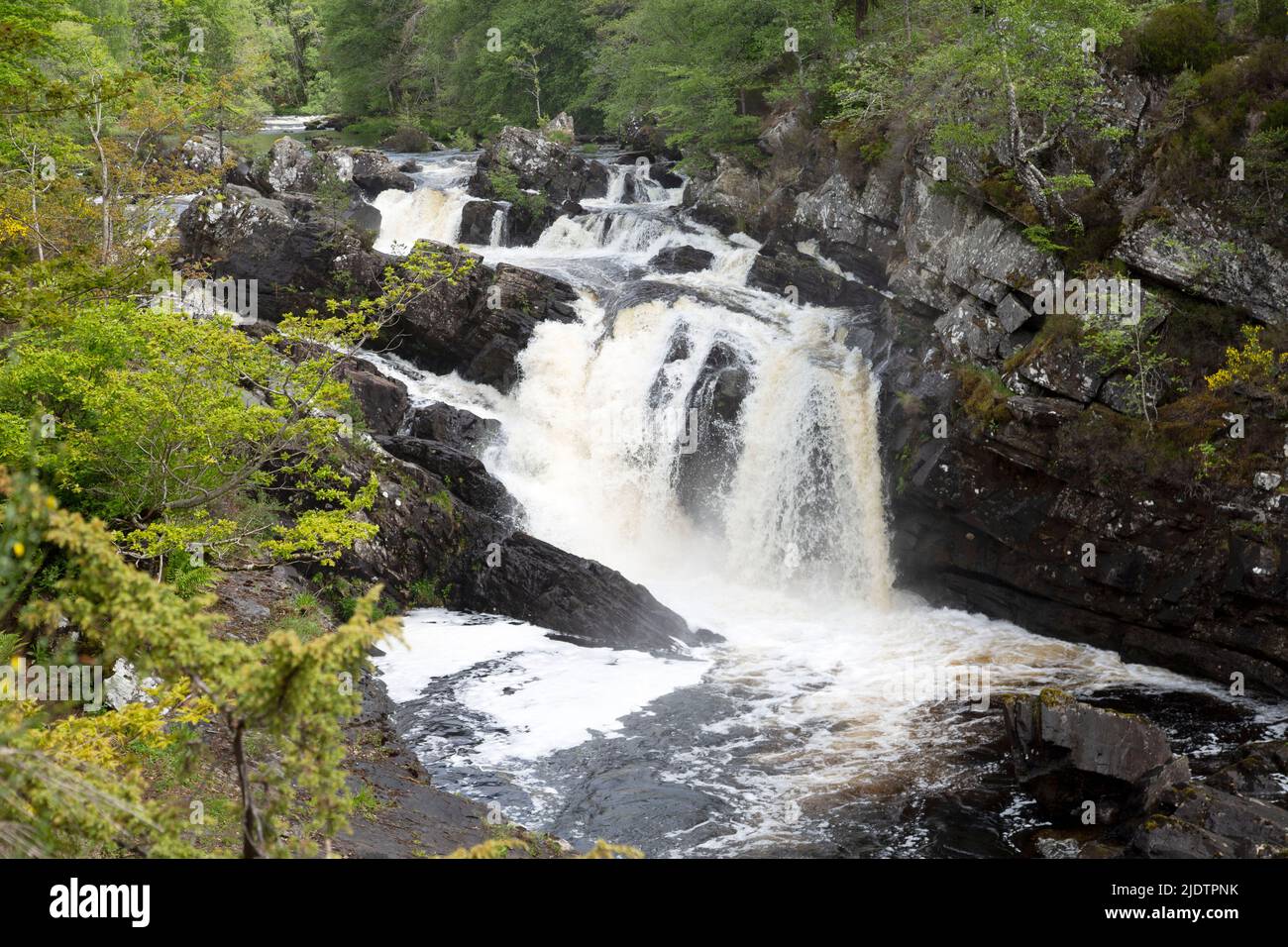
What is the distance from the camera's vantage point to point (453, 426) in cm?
2389

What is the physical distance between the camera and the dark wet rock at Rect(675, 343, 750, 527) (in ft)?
76.6

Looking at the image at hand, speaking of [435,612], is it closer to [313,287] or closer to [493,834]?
[493,834]

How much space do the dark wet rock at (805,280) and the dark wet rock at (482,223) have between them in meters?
9.34

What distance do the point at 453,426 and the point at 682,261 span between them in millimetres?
9428

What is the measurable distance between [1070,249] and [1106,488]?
A: 5119 millimetres

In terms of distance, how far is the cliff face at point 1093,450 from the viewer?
55.5 feet

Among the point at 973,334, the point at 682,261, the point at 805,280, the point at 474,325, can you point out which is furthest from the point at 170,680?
the point at 682,261

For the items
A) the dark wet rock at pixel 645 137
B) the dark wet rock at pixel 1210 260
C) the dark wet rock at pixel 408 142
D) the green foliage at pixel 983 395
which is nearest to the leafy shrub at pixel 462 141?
the dark wet rock at pixel 408 142

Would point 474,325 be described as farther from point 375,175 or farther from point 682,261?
point 375,175

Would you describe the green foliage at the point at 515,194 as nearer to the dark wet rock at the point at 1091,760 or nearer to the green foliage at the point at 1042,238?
the green foliage at the point at 1042,238

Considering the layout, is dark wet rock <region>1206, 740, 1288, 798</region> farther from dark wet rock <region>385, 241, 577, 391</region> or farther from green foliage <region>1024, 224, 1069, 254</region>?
dark wet rock <region>385, 241, 577, 391</region>

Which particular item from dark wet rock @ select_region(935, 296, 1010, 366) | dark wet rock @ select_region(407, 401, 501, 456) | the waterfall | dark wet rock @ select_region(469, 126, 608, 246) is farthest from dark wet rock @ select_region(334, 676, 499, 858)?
dark wet rock @ select_region(469, 126, 608, 246)

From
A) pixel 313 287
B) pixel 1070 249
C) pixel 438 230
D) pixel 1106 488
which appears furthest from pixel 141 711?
pixel 438 230
